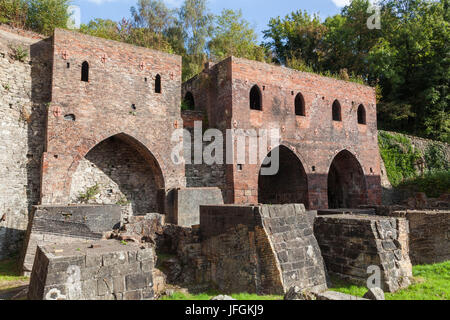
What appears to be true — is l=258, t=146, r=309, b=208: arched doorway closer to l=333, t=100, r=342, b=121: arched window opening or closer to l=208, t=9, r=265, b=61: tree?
l=333, t=100, r=342, b=121: arched window opening

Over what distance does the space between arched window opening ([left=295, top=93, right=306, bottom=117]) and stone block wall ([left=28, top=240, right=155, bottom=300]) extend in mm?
12066

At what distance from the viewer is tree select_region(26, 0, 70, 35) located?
44.7ft

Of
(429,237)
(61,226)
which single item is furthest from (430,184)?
(61,226)

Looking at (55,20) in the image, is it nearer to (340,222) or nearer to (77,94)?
(77,94)

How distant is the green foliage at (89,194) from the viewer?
36.5 feet

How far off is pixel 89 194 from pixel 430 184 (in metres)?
19.1

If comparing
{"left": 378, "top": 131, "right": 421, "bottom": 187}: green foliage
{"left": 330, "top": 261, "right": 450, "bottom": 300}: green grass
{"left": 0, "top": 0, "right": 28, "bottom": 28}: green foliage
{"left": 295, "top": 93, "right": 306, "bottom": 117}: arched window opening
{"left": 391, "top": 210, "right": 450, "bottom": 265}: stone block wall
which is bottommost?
{"left": 330, "top": 261, "right": 450, "bottom": 300}: green grass

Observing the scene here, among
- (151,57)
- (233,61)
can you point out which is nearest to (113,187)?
(151,57)

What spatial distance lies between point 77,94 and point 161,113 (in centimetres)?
304

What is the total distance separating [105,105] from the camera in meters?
11.3

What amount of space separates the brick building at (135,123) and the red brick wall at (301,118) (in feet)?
0.17

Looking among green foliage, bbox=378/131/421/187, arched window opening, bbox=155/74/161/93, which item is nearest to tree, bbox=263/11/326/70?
green foliage, bbox=378/131/421/187

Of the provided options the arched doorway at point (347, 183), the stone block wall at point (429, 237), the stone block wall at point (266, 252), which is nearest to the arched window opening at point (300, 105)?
the arched doorway at point (347, 183)

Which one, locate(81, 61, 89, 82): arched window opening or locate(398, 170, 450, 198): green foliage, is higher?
locate(81, 61, 89, 82): arched window opening
